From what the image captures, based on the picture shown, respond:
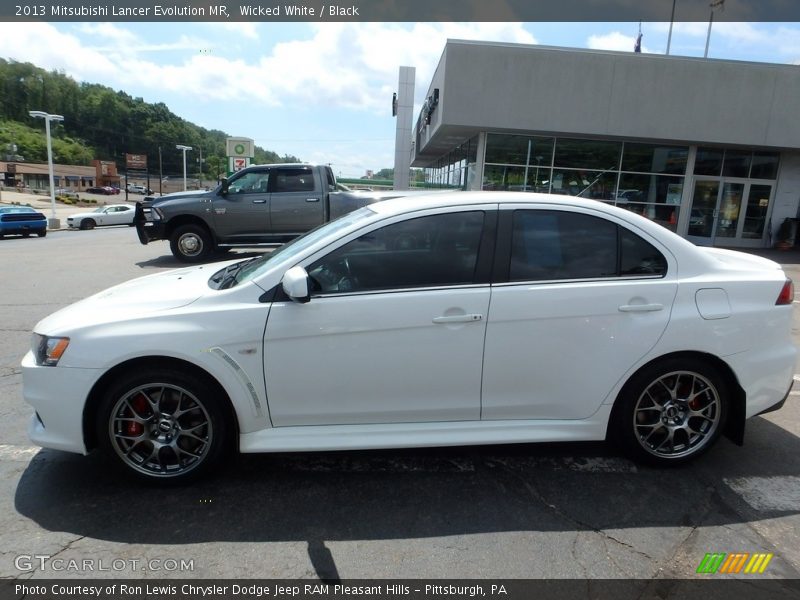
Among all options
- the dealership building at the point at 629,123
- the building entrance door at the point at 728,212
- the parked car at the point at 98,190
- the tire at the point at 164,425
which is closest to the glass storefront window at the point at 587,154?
the dealership building at the point at 629,123

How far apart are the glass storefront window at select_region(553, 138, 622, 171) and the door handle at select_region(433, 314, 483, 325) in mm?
16838

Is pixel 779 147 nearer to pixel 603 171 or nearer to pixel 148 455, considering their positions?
pixel 603 171

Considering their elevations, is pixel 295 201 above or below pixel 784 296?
above

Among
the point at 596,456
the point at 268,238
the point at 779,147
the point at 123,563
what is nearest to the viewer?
the point at 123,563

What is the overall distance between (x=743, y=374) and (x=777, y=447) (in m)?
0.92

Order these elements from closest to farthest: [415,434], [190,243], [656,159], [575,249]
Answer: [415,434]
[575,249]
[190,243]
[656,159]

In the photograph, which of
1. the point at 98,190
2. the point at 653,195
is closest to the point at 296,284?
the point at 653,195

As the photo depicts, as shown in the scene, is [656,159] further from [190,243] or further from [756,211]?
[190,243]

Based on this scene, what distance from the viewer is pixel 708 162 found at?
61.9 feet

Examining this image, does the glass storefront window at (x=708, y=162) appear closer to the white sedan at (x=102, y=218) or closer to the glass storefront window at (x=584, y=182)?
the glass storefront window at (x=584, y=182)

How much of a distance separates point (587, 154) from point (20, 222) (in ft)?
80.1

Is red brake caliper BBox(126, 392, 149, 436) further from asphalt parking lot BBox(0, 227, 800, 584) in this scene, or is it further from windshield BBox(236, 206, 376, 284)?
windshield BBox(236, 206, 376, 284)
